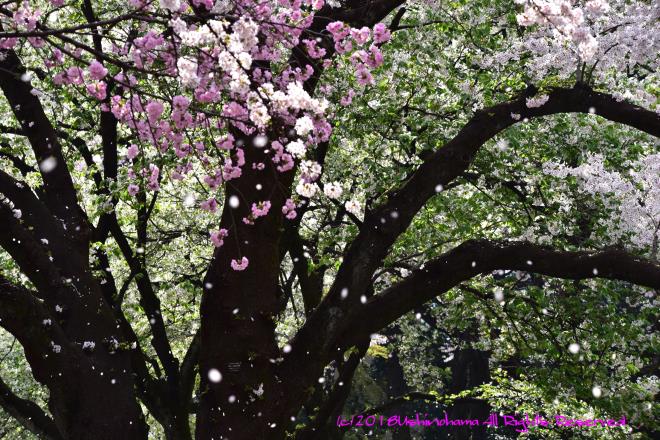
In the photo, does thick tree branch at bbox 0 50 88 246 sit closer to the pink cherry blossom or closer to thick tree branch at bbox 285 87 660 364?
the pink cherry blossom

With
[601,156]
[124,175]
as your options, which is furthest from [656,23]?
[124,175]

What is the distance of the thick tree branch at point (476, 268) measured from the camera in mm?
6484

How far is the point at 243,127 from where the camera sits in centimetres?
545

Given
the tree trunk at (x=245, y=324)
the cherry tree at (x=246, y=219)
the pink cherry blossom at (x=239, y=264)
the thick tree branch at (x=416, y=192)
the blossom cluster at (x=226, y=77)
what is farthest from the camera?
the thick tree branch at (x=416, y=192)

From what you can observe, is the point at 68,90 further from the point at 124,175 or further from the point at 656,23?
the point at 656,23

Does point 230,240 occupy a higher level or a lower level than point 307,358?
higher

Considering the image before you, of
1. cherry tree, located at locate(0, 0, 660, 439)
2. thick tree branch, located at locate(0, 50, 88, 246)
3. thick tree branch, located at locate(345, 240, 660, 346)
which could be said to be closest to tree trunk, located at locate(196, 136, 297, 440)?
cherry tree, located at locate(0, 0, 660, 439)

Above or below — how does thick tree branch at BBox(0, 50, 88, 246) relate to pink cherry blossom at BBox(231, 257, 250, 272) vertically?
above

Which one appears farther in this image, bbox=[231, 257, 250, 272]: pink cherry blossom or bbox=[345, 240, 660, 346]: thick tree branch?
bbox=[345, 240, 660, 346]: thick tree branch

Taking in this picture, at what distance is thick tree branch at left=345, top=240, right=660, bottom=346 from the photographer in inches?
255

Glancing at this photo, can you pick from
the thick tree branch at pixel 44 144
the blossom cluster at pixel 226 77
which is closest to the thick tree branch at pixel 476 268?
the blossom cluster at pixel 226 77

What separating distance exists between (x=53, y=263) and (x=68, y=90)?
4488mm

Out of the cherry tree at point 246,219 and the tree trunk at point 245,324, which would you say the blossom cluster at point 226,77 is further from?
the tree trunk at point 245,324

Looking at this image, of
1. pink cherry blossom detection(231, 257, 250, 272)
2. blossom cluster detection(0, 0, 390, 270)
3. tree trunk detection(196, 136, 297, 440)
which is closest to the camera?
blossom cluster detection(0, 0, 390, 270)
